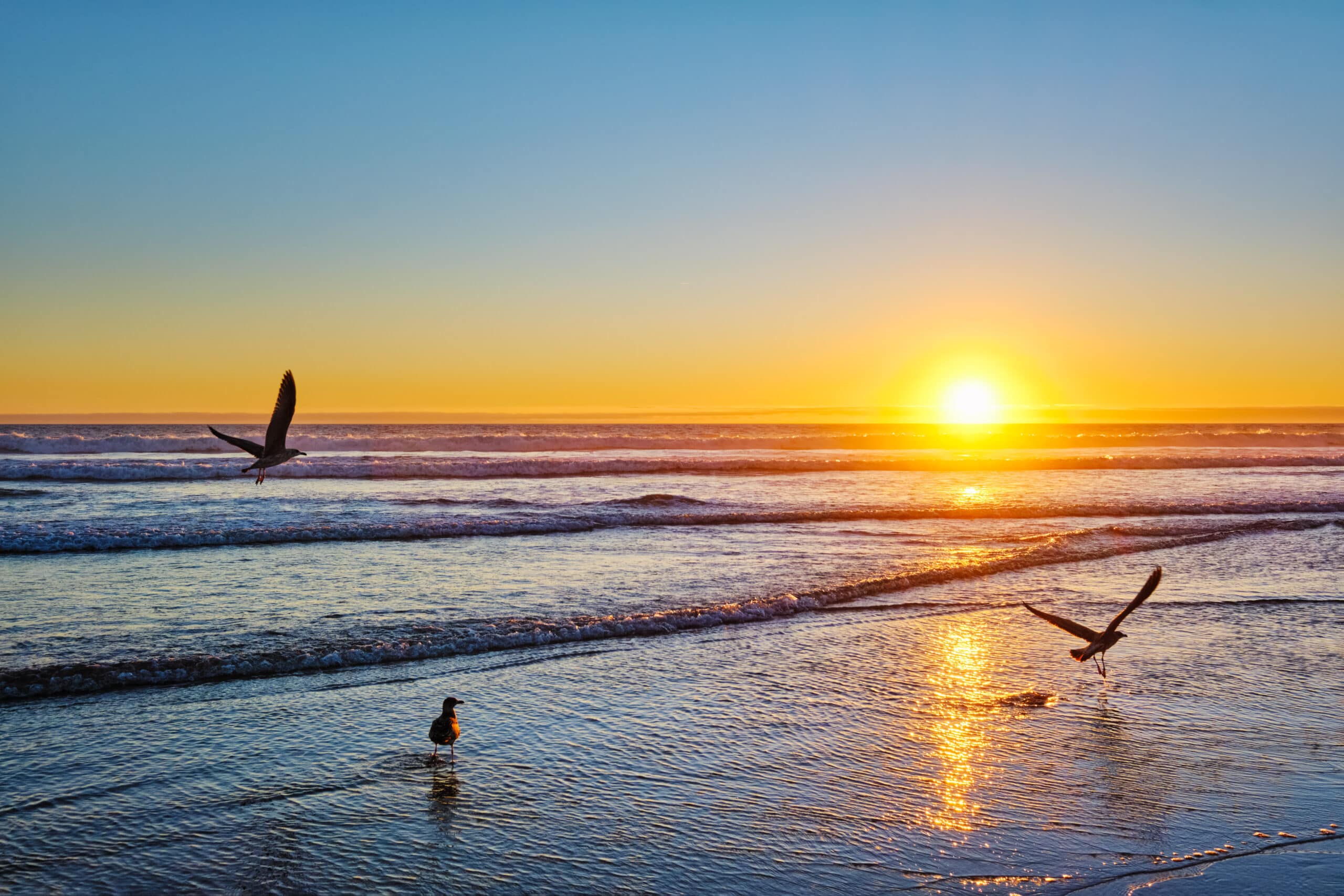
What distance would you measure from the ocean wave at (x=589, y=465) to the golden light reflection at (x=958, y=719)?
81.0ft

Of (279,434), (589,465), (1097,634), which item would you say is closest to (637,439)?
(589,465)

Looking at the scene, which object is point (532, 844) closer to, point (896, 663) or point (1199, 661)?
point (896, 663)

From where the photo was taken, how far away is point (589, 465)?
36.3m

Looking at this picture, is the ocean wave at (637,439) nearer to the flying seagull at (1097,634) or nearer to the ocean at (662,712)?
the ocean at (662,712)

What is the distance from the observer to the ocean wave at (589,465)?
103ft

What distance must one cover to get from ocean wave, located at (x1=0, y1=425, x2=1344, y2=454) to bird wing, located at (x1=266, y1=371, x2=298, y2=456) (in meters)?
39.3

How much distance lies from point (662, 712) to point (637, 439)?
55582mm

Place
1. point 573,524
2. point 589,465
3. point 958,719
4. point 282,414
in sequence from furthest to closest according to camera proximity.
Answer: point 589,465
point 573,524
point 282,414
point 958,719

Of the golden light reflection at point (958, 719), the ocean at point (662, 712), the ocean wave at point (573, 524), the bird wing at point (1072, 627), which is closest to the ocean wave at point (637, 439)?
the ocean wave at point (573, 524)

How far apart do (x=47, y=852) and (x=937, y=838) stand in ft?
13.7

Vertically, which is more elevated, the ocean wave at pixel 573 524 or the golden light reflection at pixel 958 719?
the ocean wave at pixel 573 524

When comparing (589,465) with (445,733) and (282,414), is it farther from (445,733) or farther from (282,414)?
(445,733)

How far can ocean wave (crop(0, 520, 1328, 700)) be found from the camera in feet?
23.1

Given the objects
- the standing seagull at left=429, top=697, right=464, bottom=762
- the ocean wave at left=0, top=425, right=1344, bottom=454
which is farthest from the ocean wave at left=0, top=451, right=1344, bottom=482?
the standing seagull at left=429, top=697, right=464, bottom=762
